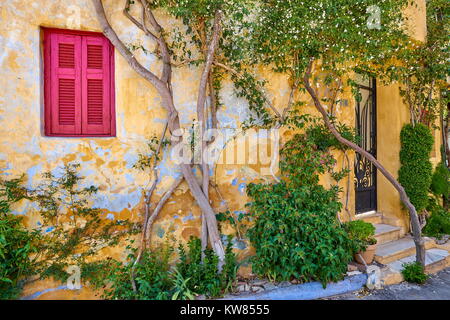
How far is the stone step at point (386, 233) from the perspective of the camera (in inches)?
182

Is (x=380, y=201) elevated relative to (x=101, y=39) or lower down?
lower down

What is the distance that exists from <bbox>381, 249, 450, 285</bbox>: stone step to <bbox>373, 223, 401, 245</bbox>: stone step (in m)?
0.45

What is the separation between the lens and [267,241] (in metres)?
3.21

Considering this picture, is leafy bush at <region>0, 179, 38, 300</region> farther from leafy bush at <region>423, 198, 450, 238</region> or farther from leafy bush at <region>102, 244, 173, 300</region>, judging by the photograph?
leafy bush at <region>423, 198, 450, 238</region>

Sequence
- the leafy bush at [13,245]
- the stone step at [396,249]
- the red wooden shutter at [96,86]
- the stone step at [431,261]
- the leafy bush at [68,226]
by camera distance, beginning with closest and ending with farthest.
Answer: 1. the leafy bush at [13,245]
2. the leafy bush at [68,226]
3. the red wooden shutter at [96,86]
4. the stone step at [431,261]
5. the stone step at [396,249]

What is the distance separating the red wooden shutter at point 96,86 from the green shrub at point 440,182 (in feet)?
19.4

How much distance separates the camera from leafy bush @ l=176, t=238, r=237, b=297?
10.3 feet

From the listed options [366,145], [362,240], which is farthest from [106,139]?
[366,145]

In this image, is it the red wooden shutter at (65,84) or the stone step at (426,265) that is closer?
the red wooden shutter at (65,84)

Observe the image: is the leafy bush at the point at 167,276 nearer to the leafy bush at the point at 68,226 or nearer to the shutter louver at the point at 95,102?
the leafy bush at the point at 68,226

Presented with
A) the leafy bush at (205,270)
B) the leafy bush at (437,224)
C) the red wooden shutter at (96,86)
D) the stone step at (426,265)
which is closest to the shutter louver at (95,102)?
the red wooden shutter at (96,86)
